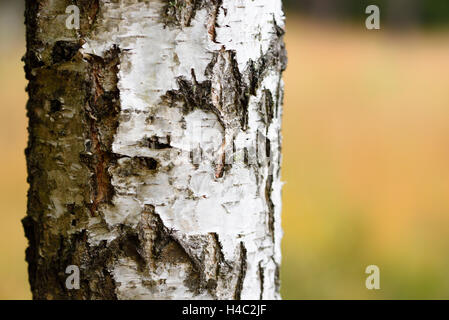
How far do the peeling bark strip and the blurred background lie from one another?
6.21 ft

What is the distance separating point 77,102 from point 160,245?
31 cm

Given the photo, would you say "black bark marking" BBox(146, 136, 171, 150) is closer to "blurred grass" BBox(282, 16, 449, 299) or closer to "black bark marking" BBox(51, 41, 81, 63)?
"black bark marking" BBox(51, 41, 81, 63)

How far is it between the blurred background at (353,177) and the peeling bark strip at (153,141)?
1894 mm

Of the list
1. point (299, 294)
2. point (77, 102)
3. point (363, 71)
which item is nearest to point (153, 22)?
point (77, 102)

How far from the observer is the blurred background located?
2953 mm

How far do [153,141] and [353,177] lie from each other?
9.77ft

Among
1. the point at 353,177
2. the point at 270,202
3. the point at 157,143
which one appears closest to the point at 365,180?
the point at 353,177

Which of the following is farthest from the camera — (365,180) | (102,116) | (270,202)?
(365,180)

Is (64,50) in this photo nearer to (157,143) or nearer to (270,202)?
(157,143)

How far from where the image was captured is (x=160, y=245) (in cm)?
104

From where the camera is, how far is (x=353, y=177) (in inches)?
149

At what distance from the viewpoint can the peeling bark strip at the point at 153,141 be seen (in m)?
0.98

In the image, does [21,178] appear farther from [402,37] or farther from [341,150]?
[402,37]

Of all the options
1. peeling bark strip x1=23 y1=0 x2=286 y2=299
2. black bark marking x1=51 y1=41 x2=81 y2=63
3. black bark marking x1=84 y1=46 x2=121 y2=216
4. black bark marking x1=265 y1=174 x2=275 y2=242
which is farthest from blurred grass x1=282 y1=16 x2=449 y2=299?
black bark marking x1=51 y1=41 x2=81 y2=63
